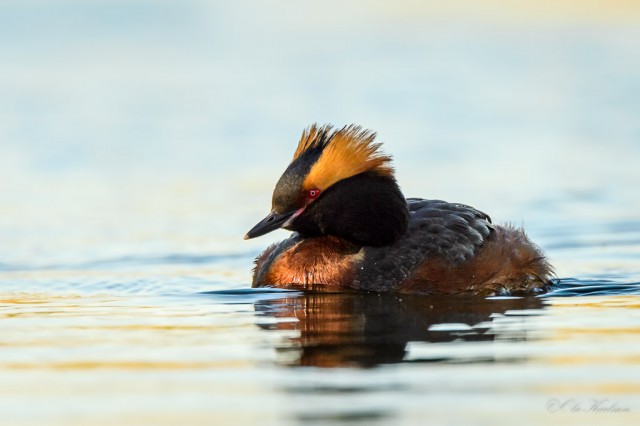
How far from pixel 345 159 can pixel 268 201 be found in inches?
262

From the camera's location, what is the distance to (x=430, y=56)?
1214 inches

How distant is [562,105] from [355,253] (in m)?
14.6

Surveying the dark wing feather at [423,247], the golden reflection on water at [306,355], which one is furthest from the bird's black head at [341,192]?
the golden reflection on water at [306,355]

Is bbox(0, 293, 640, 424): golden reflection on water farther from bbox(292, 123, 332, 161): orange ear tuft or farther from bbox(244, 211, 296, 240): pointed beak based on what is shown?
bbox(292, 123, 332, 161): orange ear tuft

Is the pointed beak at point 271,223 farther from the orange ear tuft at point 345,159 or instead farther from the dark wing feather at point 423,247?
the dark wing feather at point 423,247

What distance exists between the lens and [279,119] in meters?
25.1

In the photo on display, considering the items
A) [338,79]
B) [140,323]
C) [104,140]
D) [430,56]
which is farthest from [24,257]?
[430,56]

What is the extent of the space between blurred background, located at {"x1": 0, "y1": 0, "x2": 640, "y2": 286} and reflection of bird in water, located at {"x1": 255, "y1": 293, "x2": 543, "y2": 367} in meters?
2.53

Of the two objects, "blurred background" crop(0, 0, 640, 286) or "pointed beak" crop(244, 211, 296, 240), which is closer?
"pointed beak" crop(244, 211, 296, 240)

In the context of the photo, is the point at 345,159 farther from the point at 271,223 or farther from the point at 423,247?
the point at 423,247

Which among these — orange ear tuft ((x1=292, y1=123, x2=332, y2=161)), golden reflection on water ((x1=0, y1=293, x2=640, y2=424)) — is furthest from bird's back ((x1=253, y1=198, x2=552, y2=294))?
orange ear tuft ((x1=292, y1=123, x2=332, y2=161))

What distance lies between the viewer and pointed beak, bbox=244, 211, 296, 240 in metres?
12.6

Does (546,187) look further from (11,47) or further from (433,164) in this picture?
(11,47)

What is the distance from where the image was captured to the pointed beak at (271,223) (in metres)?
12.6
